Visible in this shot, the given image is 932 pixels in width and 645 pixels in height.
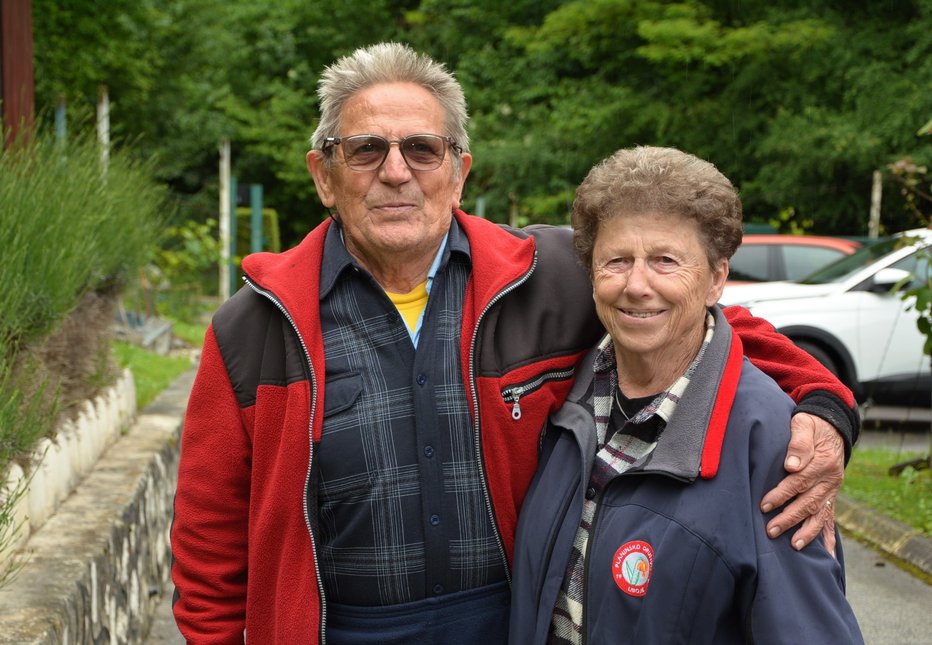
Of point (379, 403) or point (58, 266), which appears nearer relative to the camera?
point (379, 403)

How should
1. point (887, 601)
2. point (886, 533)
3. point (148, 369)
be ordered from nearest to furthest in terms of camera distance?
point (887, 601) < point (886, 533) < point (148, 369)

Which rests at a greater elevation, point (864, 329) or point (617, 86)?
point (617, 86)

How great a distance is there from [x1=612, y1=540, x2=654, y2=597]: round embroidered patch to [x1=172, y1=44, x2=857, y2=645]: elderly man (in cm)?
36

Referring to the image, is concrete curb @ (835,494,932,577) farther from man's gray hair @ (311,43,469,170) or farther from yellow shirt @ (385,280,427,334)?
man's gray hair @ (311,43,469,170)

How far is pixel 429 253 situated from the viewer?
8.72 ft

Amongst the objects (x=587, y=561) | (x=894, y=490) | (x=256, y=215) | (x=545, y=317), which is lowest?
(x=256, y=215)

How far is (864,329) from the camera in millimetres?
10453

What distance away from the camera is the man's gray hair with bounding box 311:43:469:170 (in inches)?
104

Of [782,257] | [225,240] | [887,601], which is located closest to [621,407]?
[887,601]

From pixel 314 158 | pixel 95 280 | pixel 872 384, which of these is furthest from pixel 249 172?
pixel 314 158

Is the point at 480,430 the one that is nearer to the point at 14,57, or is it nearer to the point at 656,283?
the point at 656,283

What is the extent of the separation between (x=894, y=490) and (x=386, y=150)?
5162 millimetres

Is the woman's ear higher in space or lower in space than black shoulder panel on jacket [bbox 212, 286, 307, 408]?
higher

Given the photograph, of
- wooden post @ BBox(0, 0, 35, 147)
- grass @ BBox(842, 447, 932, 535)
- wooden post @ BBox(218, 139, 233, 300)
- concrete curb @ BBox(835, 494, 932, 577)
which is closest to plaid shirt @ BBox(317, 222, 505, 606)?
concrete curb @ BBox(835, 494, 932, 577)
